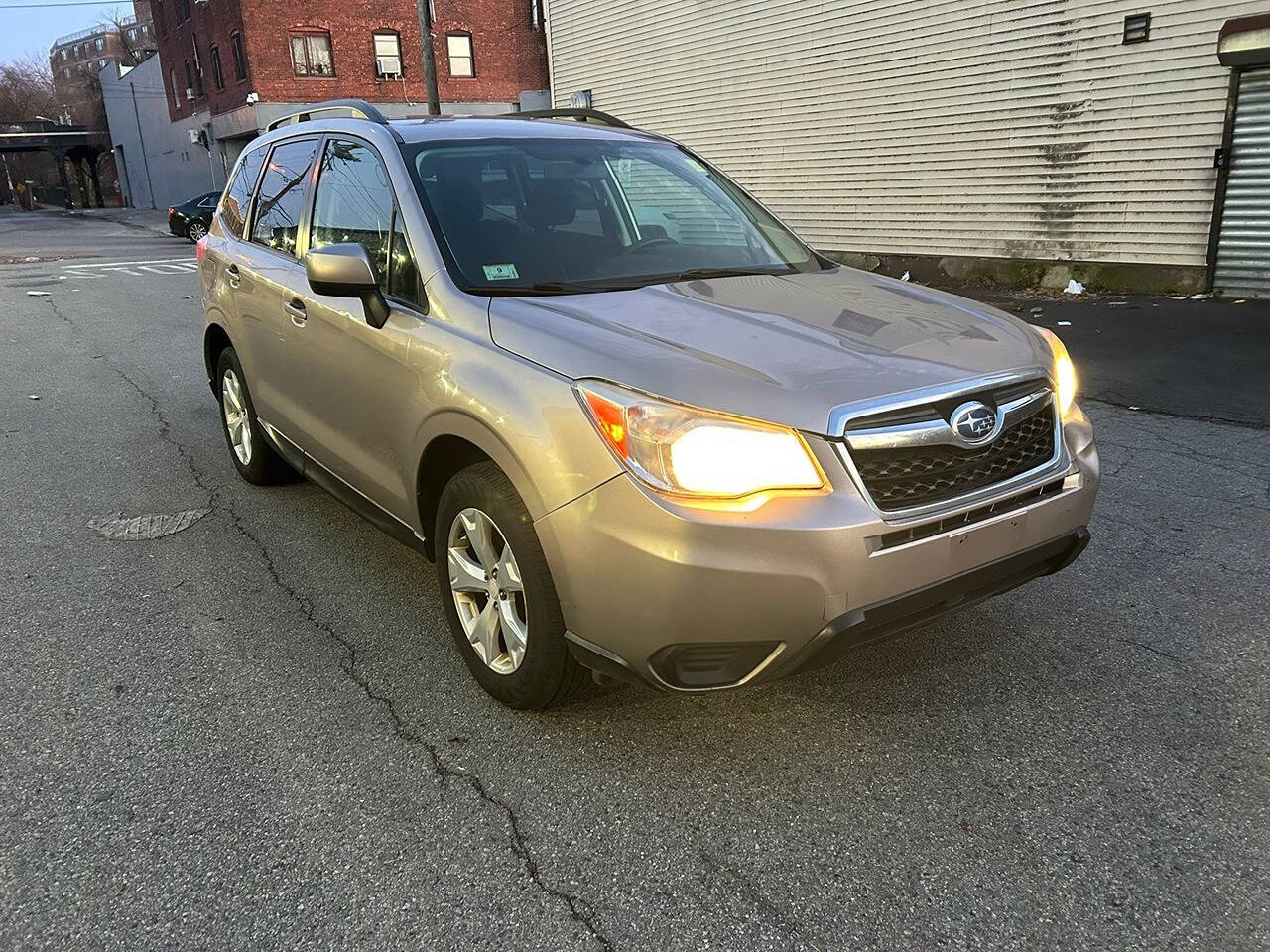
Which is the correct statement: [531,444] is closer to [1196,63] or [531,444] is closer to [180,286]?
[1196,63]

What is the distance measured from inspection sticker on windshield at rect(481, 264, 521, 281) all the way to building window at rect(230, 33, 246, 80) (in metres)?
37.2

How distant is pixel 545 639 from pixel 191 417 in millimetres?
5312

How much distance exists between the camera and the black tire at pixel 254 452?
201 inches

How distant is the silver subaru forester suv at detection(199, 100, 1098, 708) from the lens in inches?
97.0

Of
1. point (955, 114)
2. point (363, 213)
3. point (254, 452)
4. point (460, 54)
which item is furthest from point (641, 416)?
point (460, 54)

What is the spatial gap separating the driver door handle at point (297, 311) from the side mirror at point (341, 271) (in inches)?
30.2

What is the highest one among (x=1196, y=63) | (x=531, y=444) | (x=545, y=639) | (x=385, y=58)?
(x=385, y=58)

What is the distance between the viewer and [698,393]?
2492mm

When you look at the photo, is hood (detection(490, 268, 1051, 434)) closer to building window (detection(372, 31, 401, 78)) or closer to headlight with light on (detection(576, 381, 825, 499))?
headlight with light on (detection(576, 381, 825, 499))

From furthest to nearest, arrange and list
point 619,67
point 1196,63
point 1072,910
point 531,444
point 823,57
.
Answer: point 619,67 → point 823,57 → point 1196,63 → point 531,444 → point 1072,910

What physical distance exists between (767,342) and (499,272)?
1034 mm

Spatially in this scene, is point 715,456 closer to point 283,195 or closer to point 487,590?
point 487,590

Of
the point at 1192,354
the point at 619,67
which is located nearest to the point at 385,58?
the point at 619,67

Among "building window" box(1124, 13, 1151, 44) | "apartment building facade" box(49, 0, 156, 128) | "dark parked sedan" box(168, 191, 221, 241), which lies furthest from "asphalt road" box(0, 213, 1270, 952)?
"apartment building facade" box(49, 0, 156, 128)
